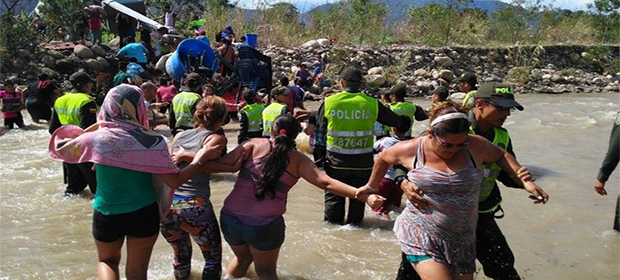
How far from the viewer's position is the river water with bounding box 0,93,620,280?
4938 mm

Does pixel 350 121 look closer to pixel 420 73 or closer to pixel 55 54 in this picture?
pixel 55 54

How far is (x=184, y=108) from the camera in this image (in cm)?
687

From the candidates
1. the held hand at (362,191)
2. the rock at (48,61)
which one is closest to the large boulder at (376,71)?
the rock at (48,61)

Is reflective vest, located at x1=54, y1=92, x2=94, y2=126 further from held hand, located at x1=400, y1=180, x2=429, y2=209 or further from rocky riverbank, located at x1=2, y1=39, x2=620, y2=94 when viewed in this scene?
rocky riverbank, located at x1=2, y1=39, x2=620, y2=94

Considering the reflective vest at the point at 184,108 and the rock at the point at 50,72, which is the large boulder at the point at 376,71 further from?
the reflective vest at the point at 184,108

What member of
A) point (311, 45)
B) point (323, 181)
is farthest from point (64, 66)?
point (323, 181)

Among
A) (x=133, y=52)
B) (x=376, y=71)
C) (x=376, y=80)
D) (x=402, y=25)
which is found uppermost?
(x=402, y=25)

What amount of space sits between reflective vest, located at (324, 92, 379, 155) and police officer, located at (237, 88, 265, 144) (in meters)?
2.47

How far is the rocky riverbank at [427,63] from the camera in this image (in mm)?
16109

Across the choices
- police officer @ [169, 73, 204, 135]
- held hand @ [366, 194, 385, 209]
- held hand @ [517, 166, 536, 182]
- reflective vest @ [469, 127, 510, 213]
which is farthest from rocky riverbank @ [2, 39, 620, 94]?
held hand @ [517, 166, 536, 182]

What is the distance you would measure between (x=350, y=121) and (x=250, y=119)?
2703 millimetres

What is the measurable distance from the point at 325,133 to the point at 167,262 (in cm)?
201

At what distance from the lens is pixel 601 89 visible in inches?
808

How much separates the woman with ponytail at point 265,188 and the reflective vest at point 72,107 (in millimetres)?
3338
